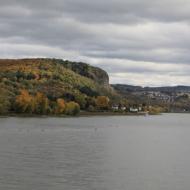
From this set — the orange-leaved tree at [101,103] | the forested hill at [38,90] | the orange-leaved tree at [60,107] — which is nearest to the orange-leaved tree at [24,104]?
the forested hill at [38,90]

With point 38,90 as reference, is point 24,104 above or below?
below

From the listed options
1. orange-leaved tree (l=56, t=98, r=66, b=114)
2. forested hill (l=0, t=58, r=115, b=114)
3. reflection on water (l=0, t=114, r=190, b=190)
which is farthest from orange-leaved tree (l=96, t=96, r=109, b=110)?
reflection on water (l=0, t=114, r=190, b=190)

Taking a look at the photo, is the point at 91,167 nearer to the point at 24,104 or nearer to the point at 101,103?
the point at 24,104

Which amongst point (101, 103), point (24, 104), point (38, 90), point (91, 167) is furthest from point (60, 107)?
point (91, 167)

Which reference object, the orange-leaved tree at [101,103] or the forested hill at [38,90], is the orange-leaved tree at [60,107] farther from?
the orange-leaved tree at [101,103]

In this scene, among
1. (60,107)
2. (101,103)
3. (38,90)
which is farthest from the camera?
(101,103)

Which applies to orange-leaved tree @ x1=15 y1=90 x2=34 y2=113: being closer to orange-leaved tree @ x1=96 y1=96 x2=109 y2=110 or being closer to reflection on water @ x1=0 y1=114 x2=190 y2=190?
orange-leaved tree @ x1=96 y1=96 x2=109 y2=110

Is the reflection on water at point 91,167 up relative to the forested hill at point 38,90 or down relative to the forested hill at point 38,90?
down

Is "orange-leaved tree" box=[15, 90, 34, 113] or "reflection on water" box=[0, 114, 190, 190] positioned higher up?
"orange-leaved tree" box=[15, 90, 34, 113]

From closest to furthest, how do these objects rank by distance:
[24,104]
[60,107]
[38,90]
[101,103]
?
[24,104], [60,107], [38,90], [101,103]

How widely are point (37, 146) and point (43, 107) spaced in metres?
79.5

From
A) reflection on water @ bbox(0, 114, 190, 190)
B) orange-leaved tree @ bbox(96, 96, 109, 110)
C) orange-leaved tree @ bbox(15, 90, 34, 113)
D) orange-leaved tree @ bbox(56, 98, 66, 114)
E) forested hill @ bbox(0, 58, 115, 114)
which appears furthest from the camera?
orange-leaved tree @ bbox(96, 96, 109, 110)

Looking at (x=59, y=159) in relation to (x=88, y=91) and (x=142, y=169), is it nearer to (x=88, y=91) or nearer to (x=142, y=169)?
(x=142, y=169)

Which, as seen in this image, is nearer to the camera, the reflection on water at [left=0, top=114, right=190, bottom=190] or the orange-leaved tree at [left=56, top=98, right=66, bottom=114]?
the reflection on water at [left=0, top=114, right=190, bottom=190]
